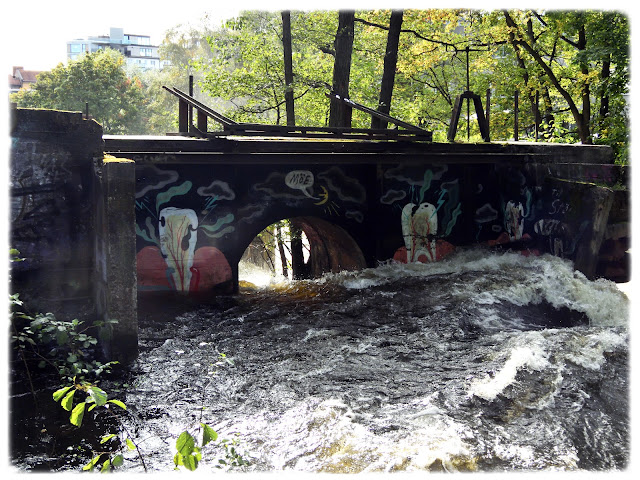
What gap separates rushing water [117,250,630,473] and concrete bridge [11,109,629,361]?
126 centimetres

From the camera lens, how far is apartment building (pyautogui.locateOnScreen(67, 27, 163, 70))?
334 ft

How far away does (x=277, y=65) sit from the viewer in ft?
61.6

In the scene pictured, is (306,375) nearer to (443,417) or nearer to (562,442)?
(443,417)

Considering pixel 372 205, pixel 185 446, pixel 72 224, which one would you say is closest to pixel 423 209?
pixel 372 205

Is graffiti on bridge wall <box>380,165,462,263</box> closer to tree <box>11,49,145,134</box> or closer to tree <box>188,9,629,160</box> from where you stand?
tree <box>188,9,629,160</box>

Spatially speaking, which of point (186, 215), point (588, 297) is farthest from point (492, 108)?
point (186, 215)

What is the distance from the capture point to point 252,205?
12.8 m

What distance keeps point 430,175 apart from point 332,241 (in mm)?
2860

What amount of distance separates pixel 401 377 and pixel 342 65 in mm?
10307

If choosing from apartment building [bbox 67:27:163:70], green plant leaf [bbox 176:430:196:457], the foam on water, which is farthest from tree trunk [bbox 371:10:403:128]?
apartment building [bbox 67:27:163:70]

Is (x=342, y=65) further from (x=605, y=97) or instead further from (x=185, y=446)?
(x=185, y=446)

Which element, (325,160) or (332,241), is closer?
(325,160)

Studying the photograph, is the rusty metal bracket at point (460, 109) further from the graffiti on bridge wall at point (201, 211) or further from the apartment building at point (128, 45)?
the apartment building at point (128, 45)

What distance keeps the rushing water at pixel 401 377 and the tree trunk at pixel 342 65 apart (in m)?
5.28
